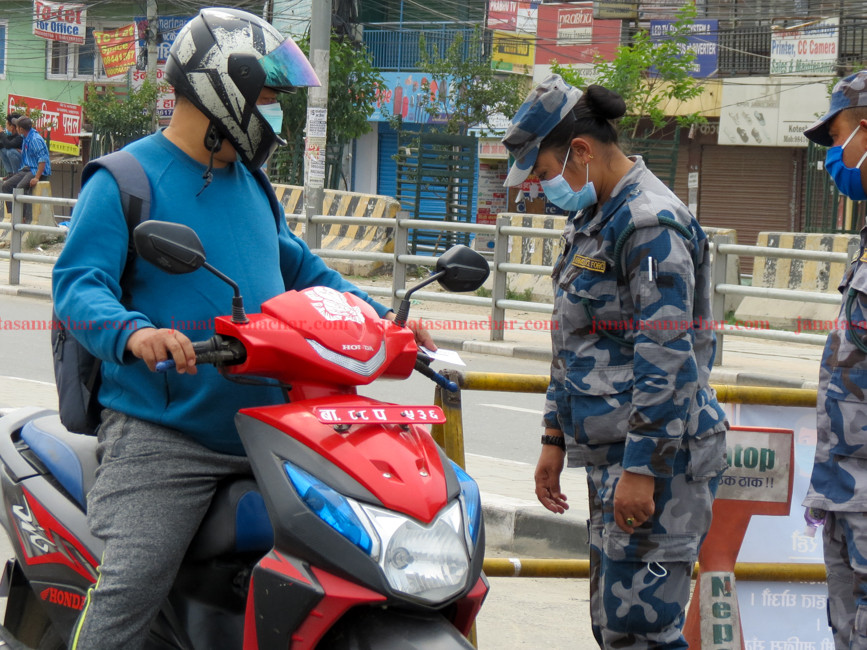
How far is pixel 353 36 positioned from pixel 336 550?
22.1 metres

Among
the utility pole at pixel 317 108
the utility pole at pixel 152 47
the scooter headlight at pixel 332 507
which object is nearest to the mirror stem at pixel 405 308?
the scooter headlight at pixel 332 507

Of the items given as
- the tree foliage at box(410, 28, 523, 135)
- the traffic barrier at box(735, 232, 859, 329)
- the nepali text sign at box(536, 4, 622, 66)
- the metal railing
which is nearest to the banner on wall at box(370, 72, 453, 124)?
the tree foliage at box(410, 28, 523, 135)

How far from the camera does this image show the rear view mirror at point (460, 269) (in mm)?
2883

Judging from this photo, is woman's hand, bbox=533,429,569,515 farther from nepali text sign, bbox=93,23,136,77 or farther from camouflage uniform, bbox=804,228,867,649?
nepali text sign, bbox=93,23,136,77

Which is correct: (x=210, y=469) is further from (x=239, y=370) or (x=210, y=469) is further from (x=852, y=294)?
(x=852, y=294)

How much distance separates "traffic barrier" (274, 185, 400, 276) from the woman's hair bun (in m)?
13.0

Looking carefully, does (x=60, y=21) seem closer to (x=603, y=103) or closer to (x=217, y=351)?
(x=603, y=103)

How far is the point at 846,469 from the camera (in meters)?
3.07

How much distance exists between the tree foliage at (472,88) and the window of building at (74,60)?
45.3ft

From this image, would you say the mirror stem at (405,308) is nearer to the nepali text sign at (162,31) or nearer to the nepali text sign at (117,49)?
the nepali text sign at (162,31)

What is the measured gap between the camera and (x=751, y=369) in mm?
11297

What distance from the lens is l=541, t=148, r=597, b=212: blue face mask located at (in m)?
3.08

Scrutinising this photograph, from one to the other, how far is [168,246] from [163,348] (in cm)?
22

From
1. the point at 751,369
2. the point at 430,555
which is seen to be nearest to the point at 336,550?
the point at 430,555
